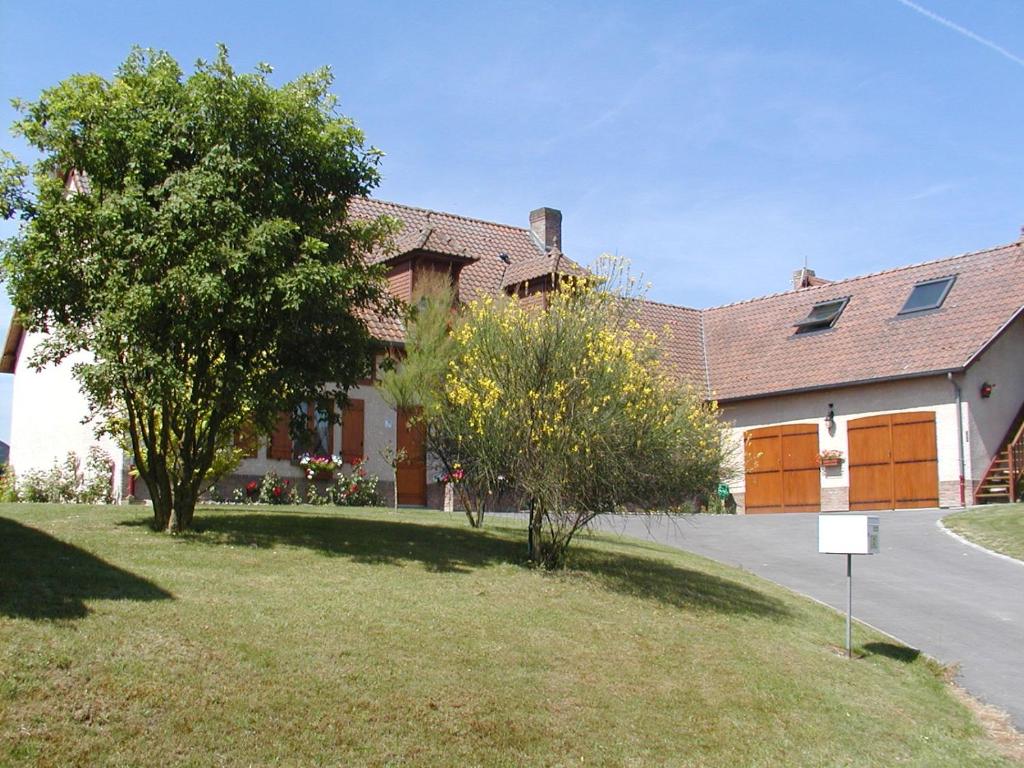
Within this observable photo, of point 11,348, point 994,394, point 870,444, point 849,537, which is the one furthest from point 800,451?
point 11,348

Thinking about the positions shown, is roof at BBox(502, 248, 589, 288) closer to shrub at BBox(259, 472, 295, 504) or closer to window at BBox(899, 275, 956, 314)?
shrub at BBox(259, 472, 295, 504)

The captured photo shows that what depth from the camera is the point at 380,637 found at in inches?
375

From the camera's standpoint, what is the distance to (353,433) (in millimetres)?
24703

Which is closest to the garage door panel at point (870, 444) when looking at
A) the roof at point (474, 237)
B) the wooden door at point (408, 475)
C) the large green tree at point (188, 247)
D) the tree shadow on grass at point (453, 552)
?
the roof at point (474, 237)

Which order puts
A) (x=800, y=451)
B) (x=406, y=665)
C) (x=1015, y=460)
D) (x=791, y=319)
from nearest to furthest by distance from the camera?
(x=406, y=665)
(x=1015, y=460)
(x=800, y=451)
(x=791, y=319)

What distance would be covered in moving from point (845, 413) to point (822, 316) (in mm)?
4140

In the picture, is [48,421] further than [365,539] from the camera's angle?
Yes

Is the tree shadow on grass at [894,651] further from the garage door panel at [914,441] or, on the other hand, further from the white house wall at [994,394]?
the garage door panel at [914,441]

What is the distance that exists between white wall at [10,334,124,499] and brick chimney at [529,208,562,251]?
14711 mm

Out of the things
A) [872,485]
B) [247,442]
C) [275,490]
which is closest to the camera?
[247,442]

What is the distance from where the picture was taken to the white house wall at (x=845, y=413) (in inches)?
1022

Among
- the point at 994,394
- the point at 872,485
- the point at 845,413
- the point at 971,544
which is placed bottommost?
the point at 971,544

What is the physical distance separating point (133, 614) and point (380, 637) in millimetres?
2044

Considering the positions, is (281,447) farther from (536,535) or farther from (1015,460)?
(1015,460)
